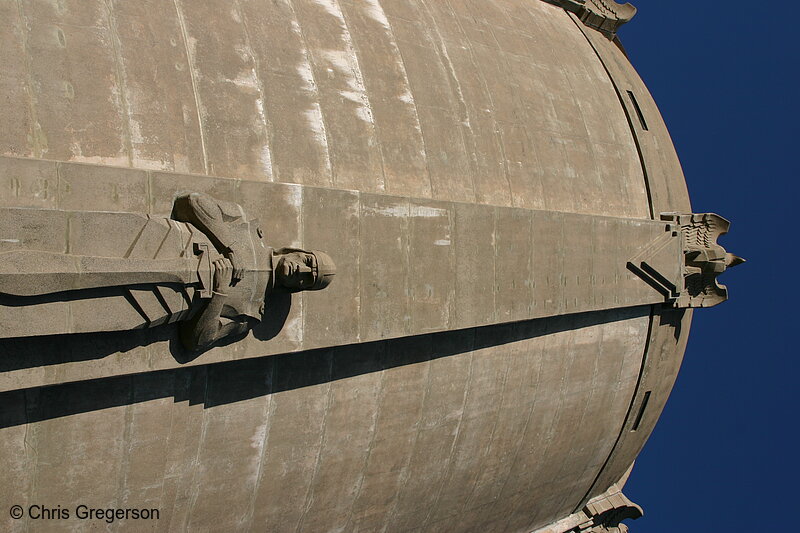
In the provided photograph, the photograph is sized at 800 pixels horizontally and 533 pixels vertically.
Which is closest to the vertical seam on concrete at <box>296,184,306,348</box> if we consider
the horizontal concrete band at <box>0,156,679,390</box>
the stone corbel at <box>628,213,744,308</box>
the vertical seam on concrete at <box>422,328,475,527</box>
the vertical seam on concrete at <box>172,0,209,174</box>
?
the horizontal concrete band at <box>0,156,679,390</box>

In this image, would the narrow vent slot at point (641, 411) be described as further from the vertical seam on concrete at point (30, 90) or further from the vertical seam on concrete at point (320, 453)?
the vertical seam on concrete at point (30, 90)

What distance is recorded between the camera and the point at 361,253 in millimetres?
11797

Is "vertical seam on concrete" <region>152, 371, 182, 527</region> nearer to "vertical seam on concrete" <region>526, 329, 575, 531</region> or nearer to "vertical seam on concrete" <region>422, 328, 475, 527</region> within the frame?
"vertical seam on concrete" <region>422, 328, 475, 527</region>

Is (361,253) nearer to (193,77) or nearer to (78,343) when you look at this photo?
(193,77)

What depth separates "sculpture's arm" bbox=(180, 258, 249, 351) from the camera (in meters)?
9.47

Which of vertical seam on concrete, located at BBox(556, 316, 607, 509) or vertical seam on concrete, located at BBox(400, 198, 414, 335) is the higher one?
vertical seam on concrete, located at BBox(400, 198, 414, 335)

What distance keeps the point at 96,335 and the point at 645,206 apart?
14.4 metres

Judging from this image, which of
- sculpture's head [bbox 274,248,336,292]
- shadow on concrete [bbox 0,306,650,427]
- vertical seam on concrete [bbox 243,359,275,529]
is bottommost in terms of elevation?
vertical seam on concrete [bbox 243,359,275,529]

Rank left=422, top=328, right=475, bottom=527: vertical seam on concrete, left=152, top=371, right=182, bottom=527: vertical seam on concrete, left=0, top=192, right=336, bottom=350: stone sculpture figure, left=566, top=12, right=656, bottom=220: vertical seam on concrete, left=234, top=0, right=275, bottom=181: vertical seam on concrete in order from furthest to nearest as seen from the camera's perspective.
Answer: left=566, top=12, right=656, bottom=220: vertical seam on concrete < left=422, top=328, right=475, bottom=527: vertical seam on concrete < left=234, top=0, right=275, bottom=181: vertical seam on concrete < left=152, top=371, right=182, bottom=527: vertical seam on concrete < left=0, top=192, right=336, bottom=350: stone sculpture figure

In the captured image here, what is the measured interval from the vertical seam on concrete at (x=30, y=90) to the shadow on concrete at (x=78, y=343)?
7.14 feet

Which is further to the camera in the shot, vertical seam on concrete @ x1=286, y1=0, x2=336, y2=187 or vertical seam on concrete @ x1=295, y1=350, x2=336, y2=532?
vertical seam on concrete @ x1=295, y1=350, x2=336, y2=532

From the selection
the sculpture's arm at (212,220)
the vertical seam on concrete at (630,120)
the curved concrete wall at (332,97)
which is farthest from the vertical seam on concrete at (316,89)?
the vertical seam on concrete at (630,120)

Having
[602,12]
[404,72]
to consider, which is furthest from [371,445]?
[602,12]

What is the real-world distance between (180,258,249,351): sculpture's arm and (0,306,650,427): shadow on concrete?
112 cm
